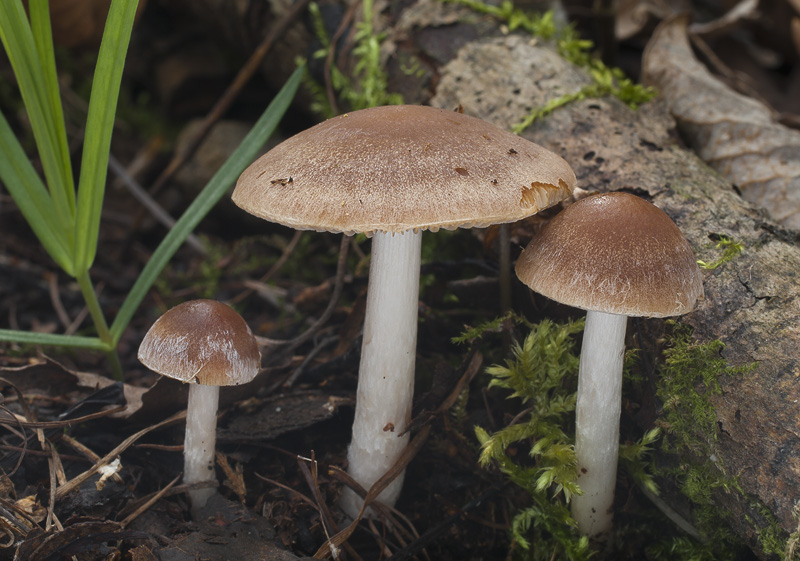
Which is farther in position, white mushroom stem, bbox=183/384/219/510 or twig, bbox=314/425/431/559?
white mushroom stem, bbox=183/384/219/510

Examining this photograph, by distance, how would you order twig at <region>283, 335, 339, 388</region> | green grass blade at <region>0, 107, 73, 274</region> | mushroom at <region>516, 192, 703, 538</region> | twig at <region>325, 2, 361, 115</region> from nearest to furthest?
1. mushroom at <region>516, 192, 703, 538</region>
2. green grass blade at <region>0, 107, 73, 274</region>
3. twig at <region>283, 335, 339, 388</region>
4. twig at <region>325, 2, 361, 115</region>

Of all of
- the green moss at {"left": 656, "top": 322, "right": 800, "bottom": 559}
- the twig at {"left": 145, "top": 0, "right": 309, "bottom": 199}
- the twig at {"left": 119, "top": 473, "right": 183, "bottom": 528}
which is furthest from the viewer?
the twig at {"left": 145, "top": 0, "right": 309, "bottom": 199}

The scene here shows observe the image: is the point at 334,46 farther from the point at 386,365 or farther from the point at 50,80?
the point at 386,365

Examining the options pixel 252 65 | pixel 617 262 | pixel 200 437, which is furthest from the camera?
pixel 252 65

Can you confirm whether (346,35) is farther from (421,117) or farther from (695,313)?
(695,313)

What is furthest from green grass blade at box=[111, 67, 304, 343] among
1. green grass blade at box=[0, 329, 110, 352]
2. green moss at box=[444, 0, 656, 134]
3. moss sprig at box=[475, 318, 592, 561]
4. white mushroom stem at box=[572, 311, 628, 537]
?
white mushroom stem at box=[572, 311, 628, 537]

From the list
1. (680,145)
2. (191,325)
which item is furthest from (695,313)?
(191,325)

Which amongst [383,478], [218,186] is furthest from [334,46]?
[383,478]

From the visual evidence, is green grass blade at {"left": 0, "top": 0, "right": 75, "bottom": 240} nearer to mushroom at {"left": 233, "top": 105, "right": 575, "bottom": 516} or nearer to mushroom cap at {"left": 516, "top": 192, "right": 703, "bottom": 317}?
mushroom at {"left": 233, "top": 105, "right": 575, "bottom": 516}
